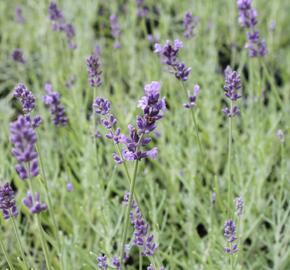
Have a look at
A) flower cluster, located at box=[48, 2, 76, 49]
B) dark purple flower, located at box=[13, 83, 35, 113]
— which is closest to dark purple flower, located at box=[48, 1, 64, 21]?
flower cluster, located at box=[48, 2, 76, 49]

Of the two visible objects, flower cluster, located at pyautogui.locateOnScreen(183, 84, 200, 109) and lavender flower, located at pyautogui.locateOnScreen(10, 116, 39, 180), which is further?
flower cluster, located at pyautogui.locateOnScreen(183, 84, 200, 109)

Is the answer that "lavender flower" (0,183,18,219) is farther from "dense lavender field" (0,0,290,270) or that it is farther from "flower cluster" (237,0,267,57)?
"flower cluster" (237,0,267,57)

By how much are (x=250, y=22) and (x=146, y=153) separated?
1.43 m

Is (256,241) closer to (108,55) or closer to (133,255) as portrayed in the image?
(133,255)

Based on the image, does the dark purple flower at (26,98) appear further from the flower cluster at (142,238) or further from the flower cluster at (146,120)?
the flower cluster at (142,238)

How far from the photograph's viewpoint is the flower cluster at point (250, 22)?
265 centimetres

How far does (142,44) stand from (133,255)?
2273 millimetres

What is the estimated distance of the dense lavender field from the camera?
180 cm

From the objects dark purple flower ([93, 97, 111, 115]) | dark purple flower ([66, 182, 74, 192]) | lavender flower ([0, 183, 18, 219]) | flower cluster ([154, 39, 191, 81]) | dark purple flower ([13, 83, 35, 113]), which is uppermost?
flower cluster ([154, 39, 191, 81])

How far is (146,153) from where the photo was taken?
1554mm

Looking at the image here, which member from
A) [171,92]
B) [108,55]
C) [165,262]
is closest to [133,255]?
[165,262]

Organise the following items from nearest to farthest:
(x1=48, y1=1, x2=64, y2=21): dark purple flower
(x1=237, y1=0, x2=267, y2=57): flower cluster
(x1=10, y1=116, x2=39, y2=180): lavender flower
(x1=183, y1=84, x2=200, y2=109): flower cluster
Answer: (x1=10, y1=116, x2=39, y2=180): lavender flower
(x1=183, y1=84, x2=200, y2=109): flower cluster
(x1=237, y1=0, x2=267, y2=57): flower cluster
(x1=48, y1=1, x2=64, y2=21): dark purple flower

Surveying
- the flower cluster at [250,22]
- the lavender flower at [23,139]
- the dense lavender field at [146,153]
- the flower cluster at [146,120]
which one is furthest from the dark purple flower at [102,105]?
the flower cluster at [250,22]

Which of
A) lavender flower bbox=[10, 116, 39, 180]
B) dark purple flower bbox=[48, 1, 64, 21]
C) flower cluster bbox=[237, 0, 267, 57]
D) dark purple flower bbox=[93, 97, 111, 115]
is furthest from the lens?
dark purple flower bbox=[48, 1, 64, 21]
